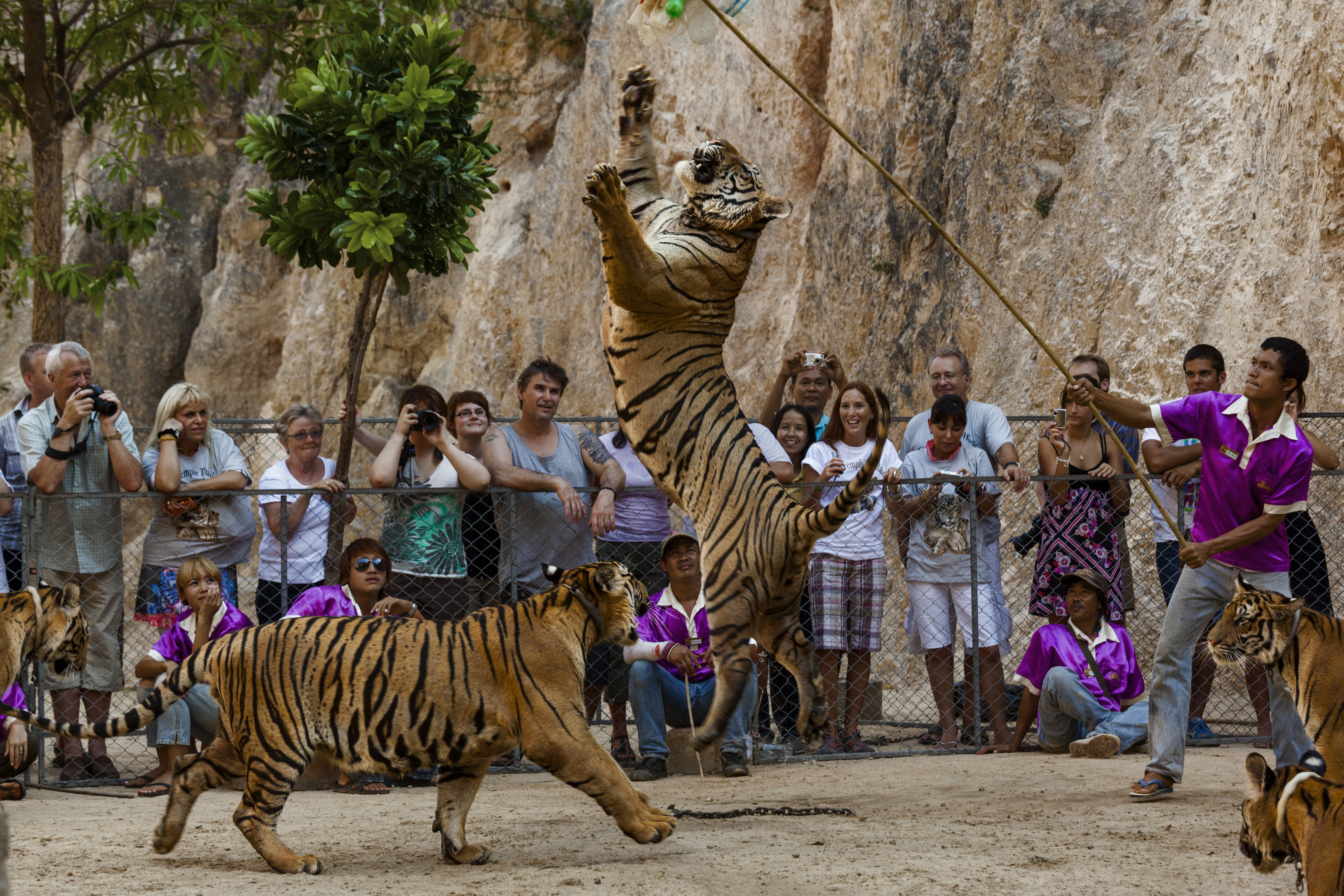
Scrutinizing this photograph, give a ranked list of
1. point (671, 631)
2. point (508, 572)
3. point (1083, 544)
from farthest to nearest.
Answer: point (1083, 544) < point (508, 572) < point (671, 631)

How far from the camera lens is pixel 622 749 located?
698 centimetres

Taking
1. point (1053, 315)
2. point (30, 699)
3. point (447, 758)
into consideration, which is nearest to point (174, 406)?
point (30, 699)

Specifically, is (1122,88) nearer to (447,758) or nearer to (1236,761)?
(1236,761)

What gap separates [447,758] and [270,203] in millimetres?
3124

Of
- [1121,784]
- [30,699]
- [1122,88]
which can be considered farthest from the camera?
[1122,88]

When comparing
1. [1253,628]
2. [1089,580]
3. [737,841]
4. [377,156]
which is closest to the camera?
[1253,628]

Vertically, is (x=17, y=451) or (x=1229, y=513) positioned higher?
(x=17, y=451)

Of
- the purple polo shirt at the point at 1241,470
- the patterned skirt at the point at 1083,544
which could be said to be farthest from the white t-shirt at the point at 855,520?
the purple polo shirt at the point at 1241,470

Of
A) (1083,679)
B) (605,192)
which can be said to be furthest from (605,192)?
(1083,679)

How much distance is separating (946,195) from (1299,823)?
973cm

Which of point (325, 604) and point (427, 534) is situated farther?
point (427, 534)

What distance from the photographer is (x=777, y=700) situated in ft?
24.7

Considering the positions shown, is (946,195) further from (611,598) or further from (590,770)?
(590,770)

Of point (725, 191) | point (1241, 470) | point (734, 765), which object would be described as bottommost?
point (734, 765)
